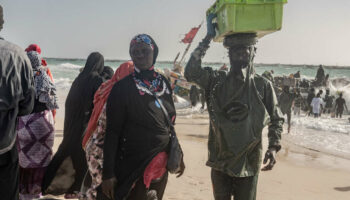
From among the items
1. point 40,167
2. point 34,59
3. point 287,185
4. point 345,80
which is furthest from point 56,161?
point 345,80

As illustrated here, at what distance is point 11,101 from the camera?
2.38 metres

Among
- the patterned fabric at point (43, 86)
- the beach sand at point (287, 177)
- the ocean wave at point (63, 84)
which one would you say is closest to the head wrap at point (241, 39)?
the patterned fabric at point (43, 86)

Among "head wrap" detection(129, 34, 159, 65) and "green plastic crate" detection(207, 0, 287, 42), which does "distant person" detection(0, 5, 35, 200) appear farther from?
"green plastic crate" detection(207, 0, 287, 42)

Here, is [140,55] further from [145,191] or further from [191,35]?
[191,35]

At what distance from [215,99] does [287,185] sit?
3801mm

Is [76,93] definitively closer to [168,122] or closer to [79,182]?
[79,182]

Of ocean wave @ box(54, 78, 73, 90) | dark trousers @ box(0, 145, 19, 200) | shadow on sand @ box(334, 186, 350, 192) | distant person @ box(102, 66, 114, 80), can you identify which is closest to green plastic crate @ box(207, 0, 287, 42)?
dark trousers @ box(0, 145, 19, 200)

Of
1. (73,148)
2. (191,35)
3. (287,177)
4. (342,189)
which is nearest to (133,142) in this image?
(73,148)

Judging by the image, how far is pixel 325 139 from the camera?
13508 mm

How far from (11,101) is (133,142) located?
3.00 ft

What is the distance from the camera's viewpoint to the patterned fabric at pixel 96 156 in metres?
2.81

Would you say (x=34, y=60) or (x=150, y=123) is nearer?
(x=150, y=123)

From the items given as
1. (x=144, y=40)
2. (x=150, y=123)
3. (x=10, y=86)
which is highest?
(x=144, y=40)

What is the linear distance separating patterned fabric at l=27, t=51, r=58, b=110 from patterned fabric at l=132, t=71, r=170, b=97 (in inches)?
59.5
